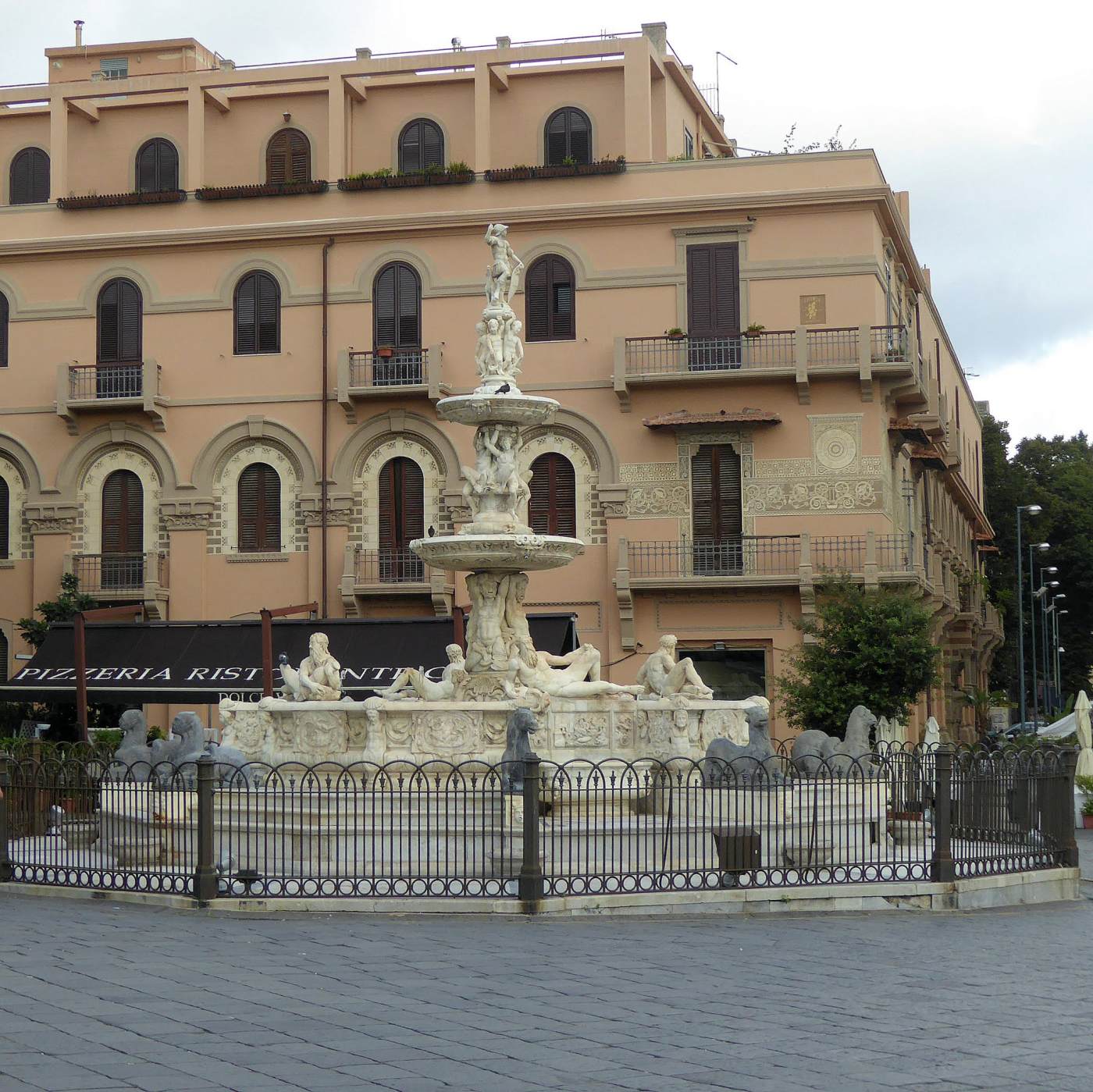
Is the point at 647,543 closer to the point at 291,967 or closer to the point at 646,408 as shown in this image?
the point at 646,408

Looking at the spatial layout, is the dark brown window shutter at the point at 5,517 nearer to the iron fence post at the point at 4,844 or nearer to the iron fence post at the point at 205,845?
the iron fence post at the point at 4,844

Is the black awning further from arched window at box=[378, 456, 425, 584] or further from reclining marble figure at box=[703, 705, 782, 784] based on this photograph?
reclining marble figure at box=[703, 705, 782, 784]

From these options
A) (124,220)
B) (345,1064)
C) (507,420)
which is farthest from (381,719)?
(124,220)

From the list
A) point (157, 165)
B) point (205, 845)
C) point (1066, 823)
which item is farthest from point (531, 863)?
point (157, 165)

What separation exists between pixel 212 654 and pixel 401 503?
5.02 m

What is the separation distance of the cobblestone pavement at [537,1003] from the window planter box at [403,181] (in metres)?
23.3

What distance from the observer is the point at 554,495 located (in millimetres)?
34156

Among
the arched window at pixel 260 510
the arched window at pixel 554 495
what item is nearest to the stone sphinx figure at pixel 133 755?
the arched window at pixel 260 510

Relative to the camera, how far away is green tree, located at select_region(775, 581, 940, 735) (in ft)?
98.2

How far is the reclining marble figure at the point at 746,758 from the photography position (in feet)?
50.4

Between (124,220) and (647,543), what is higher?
(124,220)

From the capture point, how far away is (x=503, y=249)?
2053 cm

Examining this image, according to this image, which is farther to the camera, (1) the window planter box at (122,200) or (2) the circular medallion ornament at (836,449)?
(1) the window planter box at (122,200)

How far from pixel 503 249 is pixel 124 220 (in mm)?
18136
